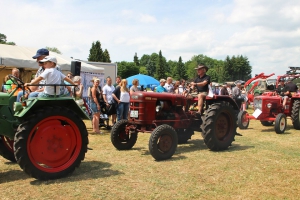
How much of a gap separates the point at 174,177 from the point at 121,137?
212 cm

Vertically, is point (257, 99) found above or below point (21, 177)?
above

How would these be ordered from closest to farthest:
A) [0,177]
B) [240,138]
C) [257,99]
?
[0,177] < [240,138] < [257,99]

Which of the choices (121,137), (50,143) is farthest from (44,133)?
(121,137)

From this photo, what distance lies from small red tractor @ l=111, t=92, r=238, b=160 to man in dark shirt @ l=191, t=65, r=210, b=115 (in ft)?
0.50

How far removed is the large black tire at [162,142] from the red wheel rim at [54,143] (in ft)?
4.52

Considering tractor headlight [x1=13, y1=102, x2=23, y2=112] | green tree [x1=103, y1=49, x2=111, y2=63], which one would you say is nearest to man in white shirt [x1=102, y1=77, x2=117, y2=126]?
tractor headlight [x1=13, y1=102, x2=23, y2=112]

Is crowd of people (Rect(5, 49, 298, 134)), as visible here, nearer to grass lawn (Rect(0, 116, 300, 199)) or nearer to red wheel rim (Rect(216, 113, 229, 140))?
red wheel rim (Rect(216, 113, 229, 140))

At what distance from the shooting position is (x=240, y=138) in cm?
799

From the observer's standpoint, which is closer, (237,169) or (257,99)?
(237,169)

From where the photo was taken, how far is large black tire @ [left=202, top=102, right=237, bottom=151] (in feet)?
20.2

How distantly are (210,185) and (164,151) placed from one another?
1515 millimetres

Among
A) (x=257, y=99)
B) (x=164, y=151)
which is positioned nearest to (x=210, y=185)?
(x=164, y=151)

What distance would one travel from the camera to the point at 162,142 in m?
5.45

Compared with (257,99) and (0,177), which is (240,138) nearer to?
(257,99)
